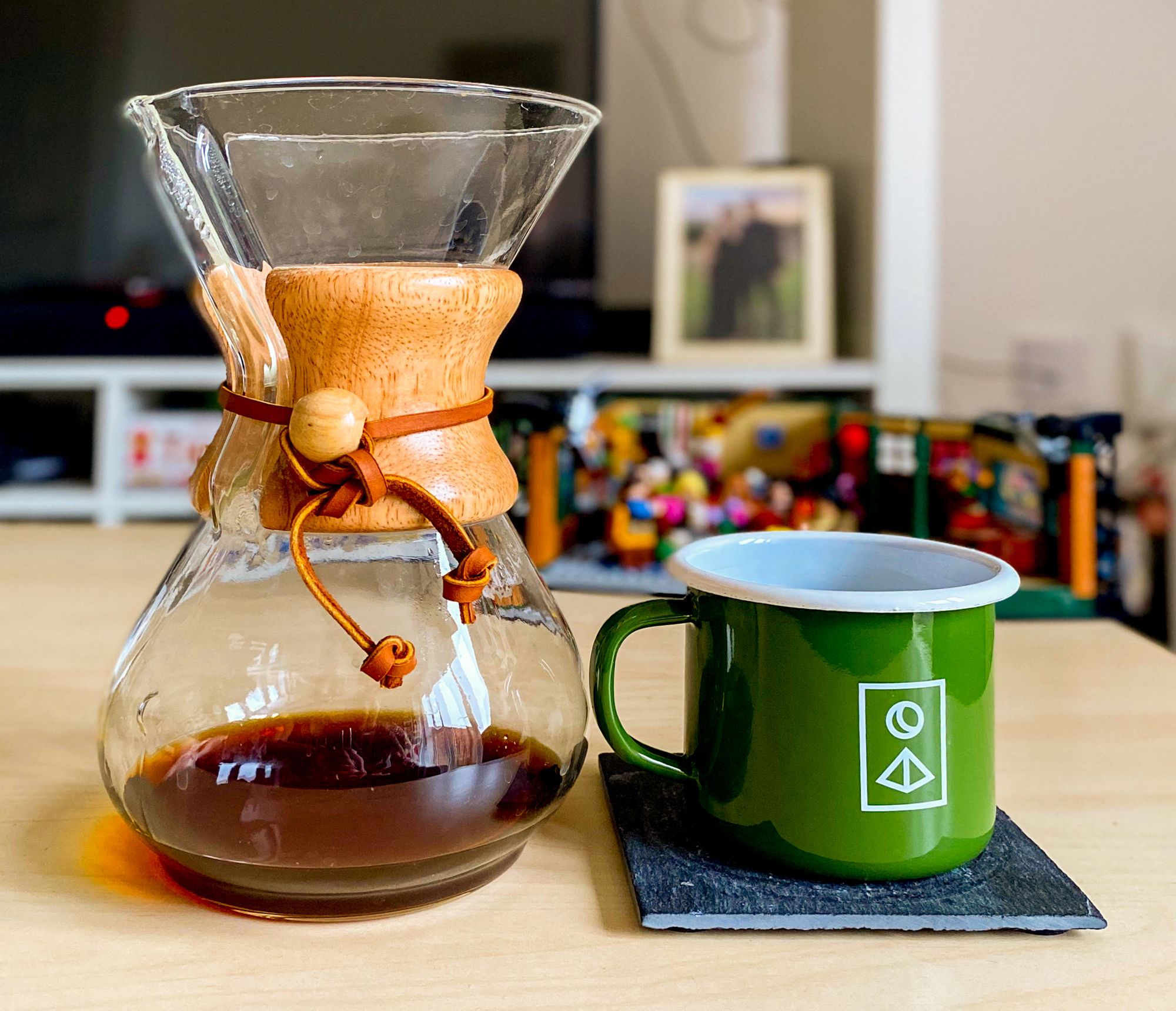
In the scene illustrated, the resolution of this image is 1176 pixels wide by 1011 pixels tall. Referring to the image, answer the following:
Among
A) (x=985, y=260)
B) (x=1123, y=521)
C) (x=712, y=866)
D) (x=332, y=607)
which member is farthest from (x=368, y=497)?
(x=985, y=260)

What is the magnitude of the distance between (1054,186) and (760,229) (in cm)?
44

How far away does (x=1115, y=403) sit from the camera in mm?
1664

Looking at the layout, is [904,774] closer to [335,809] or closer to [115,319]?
[335,809]

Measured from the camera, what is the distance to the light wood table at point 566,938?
0.26 metres

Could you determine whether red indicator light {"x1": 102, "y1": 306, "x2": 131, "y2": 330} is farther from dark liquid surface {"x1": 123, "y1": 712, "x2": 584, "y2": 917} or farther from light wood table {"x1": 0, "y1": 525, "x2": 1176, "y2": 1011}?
dark liquid surface {"x1": 123, "y1": 712, "x2": 584, "y2": 917}

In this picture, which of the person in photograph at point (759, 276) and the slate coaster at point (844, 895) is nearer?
the slate coaster at point (844, 895)

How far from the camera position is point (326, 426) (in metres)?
0.27

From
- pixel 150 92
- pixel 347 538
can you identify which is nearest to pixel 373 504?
pixel 347 538

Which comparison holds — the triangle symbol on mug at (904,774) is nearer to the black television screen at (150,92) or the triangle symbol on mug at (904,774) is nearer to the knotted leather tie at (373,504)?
the knotted leather tie at (373,504)

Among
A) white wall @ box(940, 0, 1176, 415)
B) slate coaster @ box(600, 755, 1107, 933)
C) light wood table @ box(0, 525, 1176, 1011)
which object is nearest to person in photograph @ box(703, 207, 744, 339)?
white wall @ box(940, 0, 1176, 415)

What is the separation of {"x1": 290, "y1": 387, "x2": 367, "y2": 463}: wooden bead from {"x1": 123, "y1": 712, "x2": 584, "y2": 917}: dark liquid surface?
0.08 metres

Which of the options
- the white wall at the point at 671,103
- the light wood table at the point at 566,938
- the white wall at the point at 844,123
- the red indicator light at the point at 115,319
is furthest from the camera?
the white wall at the point at 671,103

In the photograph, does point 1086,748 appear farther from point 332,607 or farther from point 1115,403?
point 1115,403

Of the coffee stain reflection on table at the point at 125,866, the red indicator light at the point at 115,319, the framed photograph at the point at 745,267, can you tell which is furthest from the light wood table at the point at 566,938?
the red indicator light at the point at 115,319
